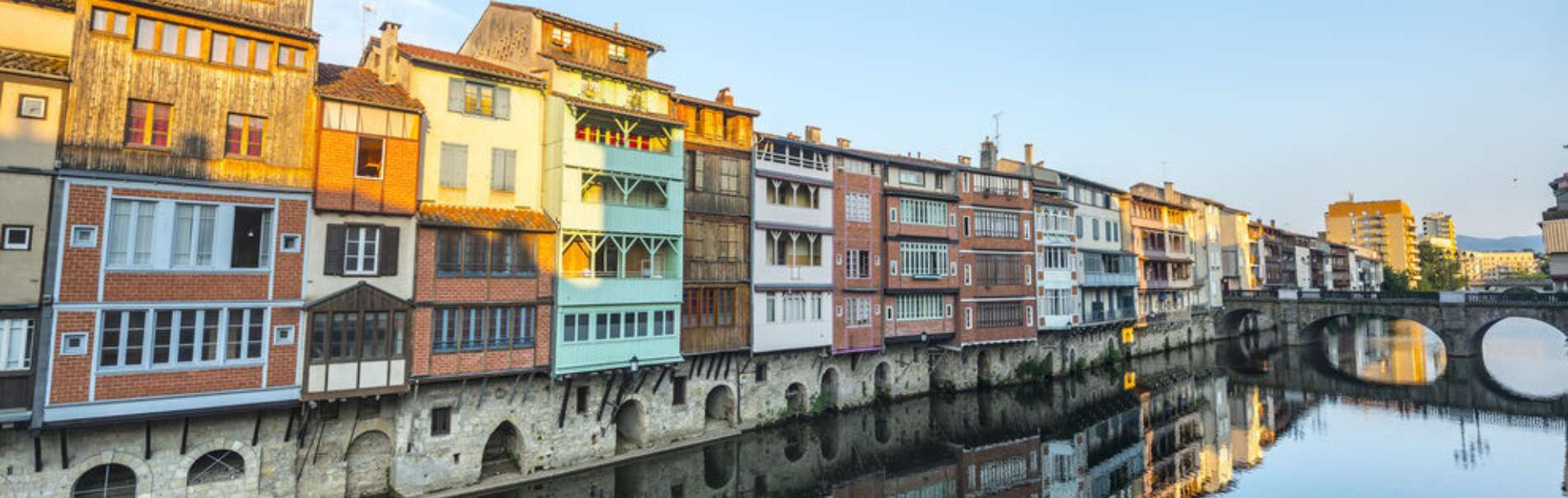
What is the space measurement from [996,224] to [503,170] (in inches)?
1342

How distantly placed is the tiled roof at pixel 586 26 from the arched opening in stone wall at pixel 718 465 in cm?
1914

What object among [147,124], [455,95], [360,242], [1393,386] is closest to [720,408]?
[360,242]

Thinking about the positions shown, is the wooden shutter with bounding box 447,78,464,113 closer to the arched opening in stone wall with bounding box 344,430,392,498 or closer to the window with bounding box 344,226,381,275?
the window with bounding box 344,226,381,275

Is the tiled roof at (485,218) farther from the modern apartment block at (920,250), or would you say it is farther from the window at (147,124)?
the modern apartment block at (920,250)

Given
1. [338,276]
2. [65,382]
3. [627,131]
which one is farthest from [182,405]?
[627,131]

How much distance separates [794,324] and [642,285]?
1019 cm

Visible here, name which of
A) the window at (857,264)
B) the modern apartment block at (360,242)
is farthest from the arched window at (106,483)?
the window at (857,264)

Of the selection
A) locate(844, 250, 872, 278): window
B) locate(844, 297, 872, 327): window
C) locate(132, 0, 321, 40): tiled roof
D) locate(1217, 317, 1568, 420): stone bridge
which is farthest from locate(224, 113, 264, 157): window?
locate(1217, 317, 1568, 420): stone bridge

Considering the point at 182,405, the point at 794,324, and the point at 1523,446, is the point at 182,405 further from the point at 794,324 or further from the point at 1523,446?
the point at 1523,446

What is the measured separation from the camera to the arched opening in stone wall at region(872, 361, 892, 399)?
139 ft

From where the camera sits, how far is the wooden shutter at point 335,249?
21969 millimetres

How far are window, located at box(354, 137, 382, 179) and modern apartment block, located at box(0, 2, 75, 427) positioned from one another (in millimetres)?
7017

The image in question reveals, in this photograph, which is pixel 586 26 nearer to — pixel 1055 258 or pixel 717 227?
pixel 717 227

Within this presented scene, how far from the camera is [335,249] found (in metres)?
22.1
